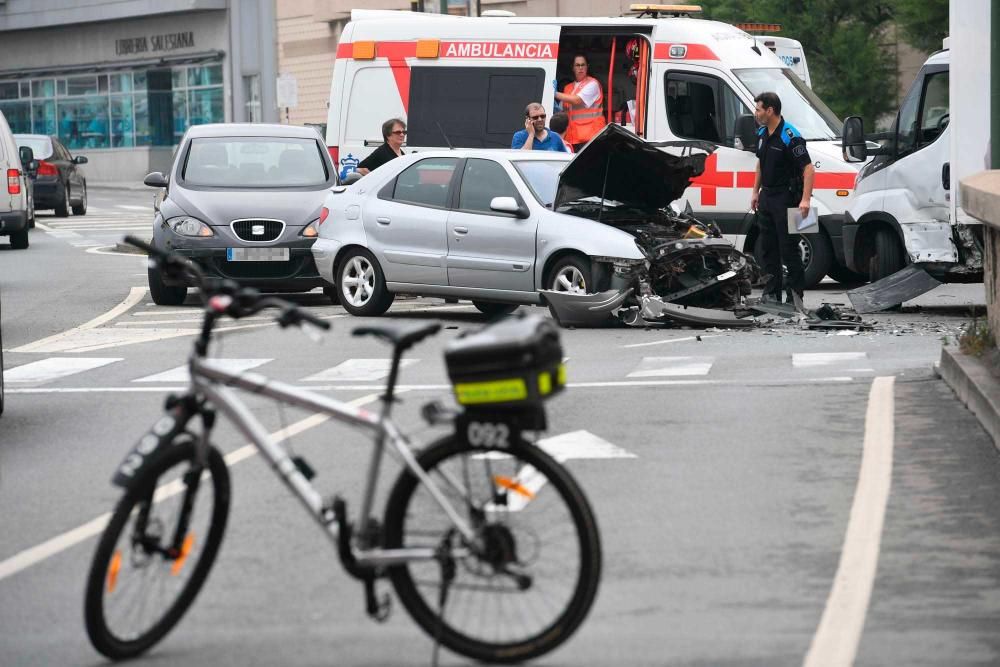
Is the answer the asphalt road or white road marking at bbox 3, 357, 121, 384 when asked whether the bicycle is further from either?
white road marking at bbox 3, 357, 121, 384

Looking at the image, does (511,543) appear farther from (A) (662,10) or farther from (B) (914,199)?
(A) (662,10)

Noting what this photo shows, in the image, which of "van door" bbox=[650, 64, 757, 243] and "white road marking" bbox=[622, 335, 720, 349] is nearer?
"white road marking" bbox=[622, 335, 720, 349]

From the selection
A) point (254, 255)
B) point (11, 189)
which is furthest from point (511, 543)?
point (11, 189)

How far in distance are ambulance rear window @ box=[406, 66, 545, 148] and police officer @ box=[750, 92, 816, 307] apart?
186 inches

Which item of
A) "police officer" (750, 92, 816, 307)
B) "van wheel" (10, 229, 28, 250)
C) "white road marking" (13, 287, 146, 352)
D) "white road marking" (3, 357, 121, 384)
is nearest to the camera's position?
"white road marking" (3, 357, 121, 384)

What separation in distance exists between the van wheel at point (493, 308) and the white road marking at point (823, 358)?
5.00 meters

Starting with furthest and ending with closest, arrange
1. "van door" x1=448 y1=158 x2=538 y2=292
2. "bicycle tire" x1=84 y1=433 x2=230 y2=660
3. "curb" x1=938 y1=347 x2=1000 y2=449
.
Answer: "van door" x1=448 y1=158 x2=538 y2=292, "curb" x1=938 y1=347 x2=1000 y2=449, "bicycle tire" x1=84 y1=433 x2=230 y2=660

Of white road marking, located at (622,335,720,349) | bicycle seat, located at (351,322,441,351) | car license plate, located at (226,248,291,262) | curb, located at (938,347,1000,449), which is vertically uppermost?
bicycle seat, located at (351,322,441,351)

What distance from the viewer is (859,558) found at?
6883 millimetres

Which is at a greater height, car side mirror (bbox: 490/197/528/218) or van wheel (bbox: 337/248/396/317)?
car side mirror (bbox: 490/197/528/218)

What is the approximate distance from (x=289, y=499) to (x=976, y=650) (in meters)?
3.54

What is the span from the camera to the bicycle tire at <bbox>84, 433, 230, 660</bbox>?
553cm

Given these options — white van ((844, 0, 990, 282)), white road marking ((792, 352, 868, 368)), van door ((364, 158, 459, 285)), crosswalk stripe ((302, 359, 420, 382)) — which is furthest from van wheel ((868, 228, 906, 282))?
crosswalk stripe ((302, 359, 420, 382))

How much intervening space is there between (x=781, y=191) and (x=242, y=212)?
17.2 feet
